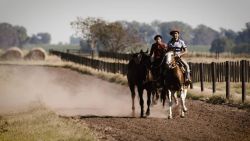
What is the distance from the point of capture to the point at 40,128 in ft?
52.5

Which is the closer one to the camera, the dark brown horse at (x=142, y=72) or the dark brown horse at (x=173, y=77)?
the dark brown horse at (x=173, y=77)

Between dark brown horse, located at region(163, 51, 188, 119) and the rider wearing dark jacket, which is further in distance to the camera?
the rider wearing dark jacket

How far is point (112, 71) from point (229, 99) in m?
19.5

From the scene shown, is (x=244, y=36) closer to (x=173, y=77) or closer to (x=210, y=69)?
(x=210, y=69)

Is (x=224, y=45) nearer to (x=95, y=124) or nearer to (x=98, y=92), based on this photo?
(x=98, y=92)

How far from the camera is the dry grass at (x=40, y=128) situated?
1425 cm

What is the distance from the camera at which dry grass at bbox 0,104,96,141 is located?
1425 cm

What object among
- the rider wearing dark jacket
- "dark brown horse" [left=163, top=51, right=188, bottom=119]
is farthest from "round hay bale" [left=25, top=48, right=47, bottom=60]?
"dark brown horse" [left=163, top=51, right=188, bottom=119]

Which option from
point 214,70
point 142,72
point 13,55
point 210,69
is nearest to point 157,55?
point 142,72

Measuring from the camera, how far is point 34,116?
18750 millimetres

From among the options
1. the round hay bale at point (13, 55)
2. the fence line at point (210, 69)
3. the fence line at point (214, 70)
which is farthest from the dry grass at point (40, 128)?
the round hay bale at point (13, 55)

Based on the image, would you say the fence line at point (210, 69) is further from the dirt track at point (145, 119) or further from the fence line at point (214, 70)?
the dirt track at point (145, 119)

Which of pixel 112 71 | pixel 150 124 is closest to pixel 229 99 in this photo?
pixel 150 124

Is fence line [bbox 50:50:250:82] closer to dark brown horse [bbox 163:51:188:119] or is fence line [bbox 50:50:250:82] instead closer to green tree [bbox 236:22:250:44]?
dark brown horse [bbox 163:51:188:119]
